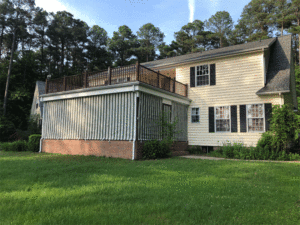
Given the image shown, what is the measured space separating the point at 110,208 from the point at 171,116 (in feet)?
32.0

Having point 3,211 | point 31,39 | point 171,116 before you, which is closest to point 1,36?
point 31,39

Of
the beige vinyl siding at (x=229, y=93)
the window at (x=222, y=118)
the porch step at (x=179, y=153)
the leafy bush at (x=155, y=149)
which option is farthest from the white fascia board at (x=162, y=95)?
the porch step at (x=179, y=153)

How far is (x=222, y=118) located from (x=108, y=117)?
6.77m

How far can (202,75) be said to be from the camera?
14328 mm

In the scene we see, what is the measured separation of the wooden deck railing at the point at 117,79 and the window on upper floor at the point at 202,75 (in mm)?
967

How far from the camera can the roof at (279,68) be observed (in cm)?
1158

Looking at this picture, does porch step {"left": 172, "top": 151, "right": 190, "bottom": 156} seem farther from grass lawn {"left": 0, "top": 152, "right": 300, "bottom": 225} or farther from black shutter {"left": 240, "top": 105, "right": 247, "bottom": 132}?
grass lawn {"left": 0, "top": 152, "right": 300, "bottom": 225}

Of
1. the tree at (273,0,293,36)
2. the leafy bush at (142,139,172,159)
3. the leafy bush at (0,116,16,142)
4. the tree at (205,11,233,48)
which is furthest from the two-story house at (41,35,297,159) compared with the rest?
the tree at (205,11,233,48)

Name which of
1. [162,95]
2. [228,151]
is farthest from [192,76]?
[228,151]

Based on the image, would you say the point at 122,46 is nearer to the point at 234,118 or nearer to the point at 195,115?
the point at 195,115

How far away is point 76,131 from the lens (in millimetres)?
12383

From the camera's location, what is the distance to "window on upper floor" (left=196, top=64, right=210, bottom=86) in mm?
14195

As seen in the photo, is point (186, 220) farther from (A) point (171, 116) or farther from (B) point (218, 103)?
(B) point (218, 103)

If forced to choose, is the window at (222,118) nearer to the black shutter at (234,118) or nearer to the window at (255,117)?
the black shutter at (234,118)
